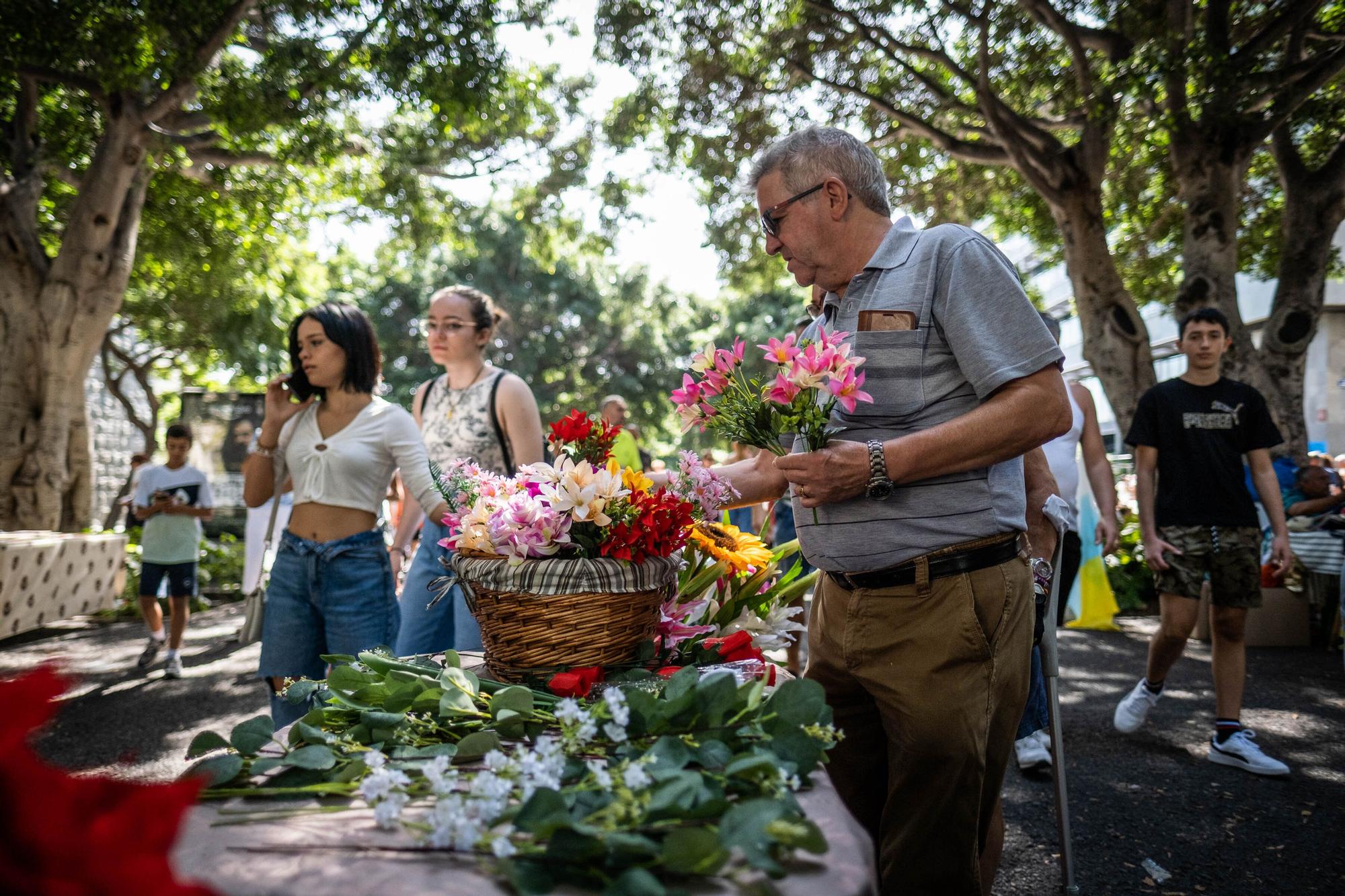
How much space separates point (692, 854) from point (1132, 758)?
15.4 feet

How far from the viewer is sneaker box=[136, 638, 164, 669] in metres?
7.36

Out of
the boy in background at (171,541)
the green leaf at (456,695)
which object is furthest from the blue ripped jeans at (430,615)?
the boy in background at (171,541)

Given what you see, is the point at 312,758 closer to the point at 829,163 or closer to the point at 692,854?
the point at 692,854

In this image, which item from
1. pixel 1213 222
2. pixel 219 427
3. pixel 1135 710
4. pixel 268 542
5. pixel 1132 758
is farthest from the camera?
pixel 219 427

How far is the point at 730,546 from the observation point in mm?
2209

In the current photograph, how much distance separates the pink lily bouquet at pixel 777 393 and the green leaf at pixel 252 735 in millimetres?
1001

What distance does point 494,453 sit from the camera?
13.1 ft

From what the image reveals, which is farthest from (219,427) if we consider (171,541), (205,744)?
(205,744)

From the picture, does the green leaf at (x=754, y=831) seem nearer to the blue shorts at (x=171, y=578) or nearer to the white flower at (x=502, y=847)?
the white flower at (x=502, y=847)

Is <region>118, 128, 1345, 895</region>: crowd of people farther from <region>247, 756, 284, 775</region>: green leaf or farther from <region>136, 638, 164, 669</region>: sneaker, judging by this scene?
<region>136, 638, 164, 669</region>: sneaker

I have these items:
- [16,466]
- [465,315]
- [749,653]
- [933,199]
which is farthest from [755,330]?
[749,653]

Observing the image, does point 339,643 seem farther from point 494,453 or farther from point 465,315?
→ point 465,315

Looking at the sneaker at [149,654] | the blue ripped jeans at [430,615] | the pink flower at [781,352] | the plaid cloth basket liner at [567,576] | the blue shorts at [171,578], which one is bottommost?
the sneaker at [149,654]

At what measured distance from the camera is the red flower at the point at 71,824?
686 mm
